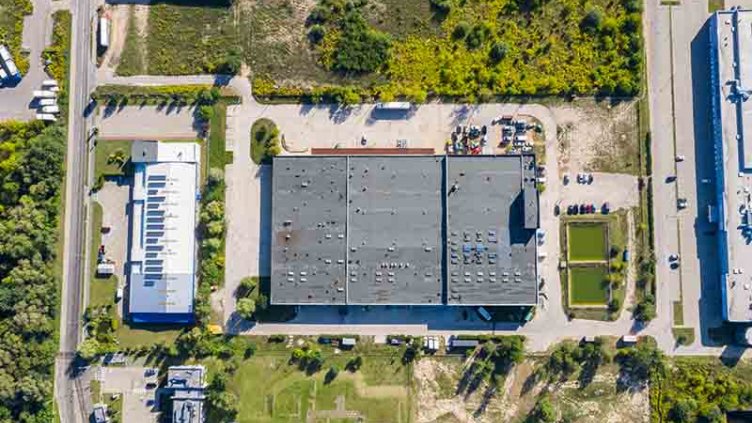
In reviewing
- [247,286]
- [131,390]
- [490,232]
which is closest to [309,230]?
[247,286]

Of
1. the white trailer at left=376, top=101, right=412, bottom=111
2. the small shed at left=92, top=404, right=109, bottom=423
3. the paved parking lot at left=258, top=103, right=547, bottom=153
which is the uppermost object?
the white trailer at left=376, top=101, right=412, bottom=111

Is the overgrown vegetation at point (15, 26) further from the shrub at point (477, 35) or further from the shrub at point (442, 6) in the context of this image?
the shrub at point (477, 35)

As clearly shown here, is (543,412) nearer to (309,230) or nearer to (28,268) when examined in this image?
(309,230)

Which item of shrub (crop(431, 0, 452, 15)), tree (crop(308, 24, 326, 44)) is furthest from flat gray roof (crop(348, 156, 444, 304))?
shrub (crop(431, 0, 452, 15))

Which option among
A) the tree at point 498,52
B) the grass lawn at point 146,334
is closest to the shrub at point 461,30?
the tree at point 498,52

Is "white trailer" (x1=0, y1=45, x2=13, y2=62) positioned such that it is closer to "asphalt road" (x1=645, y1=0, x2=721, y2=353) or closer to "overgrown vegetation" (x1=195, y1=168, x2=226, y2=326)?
"overgrown vegetation" (x1=195, y1=168, x2=226, y2=326)

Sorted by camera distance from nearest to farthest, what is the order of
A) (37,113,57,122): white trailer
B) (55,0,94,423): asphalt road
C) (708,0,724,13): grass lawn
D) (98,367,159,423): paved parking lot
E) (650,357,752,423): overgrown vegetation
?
(650,357,752,423): overgrown vegetation
(98,367,159,423): paved parking lot
(55,0,94,423): asphalt road
(708,0,724,13): grass lawn
(37,113,57,122): white trailer

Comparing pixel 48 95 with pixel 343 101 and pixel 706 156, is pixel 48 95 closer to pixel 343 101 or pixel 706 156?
pixel 343 101
